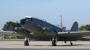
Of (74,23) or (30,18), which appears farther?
(74,23)

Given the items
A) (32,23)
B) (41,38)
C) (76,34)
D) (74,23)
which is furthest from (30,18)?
(74,23)

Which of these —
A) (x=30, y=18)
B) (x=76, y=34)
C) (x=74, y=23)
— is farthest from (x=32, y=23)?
(x=74, y=23)

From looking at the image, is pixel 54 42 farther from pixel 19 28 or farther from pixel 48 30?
pixel 19 28

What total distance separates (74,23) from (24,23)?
487 inches

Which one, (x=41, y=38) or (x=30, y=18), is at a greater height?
(x=30, y=18)

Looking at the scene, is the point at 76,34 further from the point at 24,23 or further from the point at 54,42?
the point at 24,23

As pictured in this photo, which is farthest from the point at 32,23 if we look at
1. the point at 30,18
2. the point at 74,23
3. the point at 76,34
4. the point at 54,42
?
the point at 74,23

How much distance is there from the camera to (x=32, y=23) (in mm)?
39531

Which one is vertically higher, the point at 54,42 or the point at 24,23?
the point at 24,23

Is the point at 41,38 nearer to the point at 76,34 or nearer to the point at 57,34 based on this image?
the point at 57,34

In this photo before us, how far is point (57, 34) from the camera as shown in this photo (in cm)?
4147

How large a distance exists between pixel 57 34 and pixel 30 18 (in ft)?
14.7

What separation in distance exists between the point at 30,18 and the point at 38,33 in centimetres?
229

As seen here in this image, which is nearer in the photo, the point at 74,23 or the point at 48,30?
the point at 48,30
